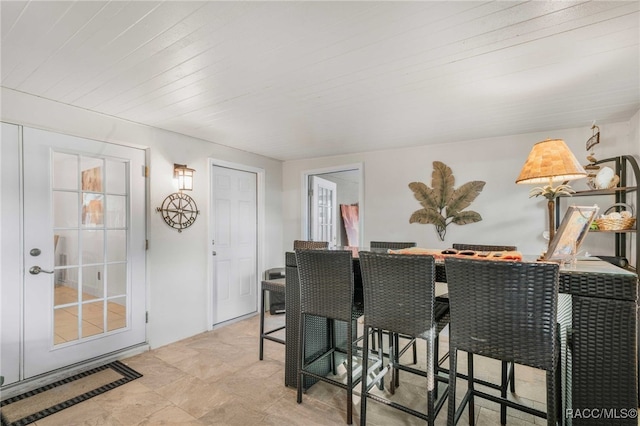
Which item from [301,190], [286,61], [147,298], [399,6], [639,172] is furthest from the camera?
[301,190]

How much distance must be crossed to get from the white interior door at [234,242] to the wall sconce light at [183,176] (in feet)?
1.39

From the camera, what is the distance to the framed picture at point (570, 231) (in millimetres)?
1597

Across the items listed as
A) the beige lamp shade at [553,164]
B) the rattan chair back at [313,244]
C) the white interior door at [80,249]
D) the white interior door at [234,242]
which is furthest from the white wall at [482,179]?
the white interior door at [80,249]

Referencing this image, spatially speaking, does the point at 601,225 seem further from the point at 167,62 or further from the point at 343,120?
the point at 167,62

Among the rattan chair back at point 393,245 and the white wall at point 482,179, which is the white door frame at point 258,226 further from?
the rattan chair back at point 393,245

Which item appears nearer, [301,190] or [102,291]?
[102,291]

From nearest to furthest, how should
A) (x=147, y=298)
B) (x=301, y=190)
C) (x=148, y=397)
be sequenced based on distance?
Answer: (x=148, y=397) < (x=147, y=298) < (x=301, y=190)

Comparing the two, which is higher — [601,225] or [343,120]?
[343,120]

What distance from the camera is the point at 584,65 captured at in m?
1.86

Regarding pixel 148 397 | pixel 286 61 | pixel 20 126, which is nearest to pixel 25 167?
pixel 20 126

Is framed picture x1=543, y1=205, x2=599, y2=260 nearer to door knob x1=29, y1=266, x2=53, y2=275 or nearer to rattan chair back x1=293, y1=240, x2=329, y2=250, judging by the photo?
rattan chair back x1=293, y1=240, x2=329, y2=250

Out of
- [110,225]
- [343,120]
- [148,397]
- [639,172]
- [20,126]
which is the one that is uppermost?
[343,120]

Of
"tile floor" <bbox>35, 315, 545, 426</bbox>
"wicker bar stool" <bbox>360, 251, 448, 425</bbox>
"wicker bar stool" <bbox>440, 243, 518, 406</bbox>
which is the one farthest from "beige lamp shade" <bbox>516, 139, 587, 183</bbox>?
"tile floor" <bbox>35, 315, 545, 426</bbox>

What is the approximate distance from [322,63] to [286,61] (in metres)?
0.22
